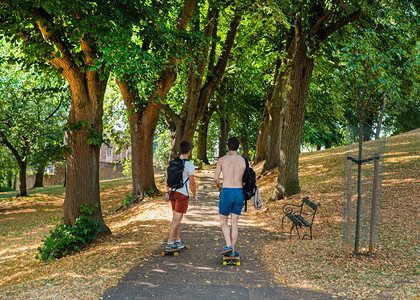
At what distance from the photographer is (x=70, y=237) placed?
8.51m

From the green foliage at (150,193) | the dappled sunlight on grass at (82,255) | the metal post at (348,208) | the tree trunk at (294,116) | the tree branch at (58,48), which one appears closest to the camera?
the dappled sunlight on grass at (82,255)

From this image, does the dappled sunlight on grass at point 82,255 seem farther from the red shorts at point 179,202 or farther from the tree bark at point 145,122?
the red shorts at point 179,202

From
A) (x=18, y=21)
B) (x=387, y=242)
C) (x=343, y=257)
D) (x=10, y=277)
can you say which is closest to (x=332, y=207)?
(x=387, y=242)

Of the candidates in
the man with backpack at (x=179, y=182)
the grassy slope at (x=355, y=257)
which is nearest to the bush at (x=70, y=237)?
the man with backpack at (x=179, y=182)

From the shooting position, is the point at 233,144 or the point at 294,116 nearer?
the point at 233,144

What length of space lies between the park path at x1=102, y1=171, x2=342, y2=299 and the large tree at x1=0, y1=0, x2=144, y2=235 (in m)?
2.53

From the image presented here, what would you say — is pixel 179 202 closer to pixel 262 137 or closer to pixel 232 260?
pixel 232 260

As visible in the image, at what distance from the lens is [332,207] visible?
10.8m

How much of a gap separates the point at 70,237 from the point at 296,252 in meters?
4.70

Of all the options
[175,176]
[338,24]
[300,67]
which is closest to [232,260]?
[175,176]

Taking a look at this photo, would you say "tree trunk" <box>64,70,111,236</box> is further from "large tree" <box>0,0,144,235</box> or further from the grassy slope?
the grassy slope

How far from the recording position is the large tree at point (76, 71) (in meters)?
8.17

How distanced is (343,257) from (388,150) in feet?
40.3

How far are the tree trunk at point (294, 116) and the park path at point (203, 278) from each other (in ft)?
13.6
